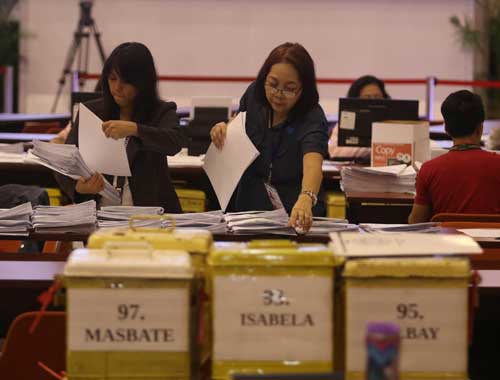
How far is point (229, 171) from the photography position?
3.46 meters

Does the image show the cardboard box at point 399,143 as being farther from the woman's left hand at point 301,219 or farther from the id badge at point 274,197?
the woman's left hand at point 301,219

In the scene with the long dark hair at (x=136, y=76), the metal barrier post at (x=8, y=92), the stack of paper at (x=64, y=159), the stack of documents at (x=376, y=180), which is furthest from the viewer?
the metal barrier post at (x=8, y=92)

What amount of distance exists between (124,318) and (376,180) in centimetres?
289

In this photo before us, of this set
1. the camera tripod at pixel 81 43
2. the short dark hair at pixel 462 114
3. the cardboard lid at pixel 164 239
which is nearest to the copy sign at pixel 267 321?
the cardboard lid at pixel 164 239

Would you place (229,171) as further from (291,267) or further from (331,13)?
(331,13)

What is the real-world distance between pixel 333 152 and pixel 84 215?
306 cm

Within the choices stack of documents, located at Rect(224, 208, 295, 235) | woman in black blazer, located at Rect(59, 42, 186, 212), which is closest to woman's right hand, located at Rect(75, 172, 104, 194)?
woman in black blazer, located at Rect(59, 42, 186, 212)

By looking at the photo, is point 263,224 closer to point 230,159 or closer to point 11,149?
point 230,159

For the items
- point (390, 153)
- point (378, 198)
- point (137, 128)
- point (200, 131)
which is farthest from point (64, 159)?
point (200, 131)

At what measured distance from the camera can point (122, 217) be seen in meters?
3.07

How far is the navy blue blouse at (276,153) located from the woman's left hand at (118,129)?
0.41 meters

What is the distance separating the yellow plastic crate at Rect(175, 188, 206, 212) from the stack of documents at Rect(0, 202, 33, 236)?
2.39 metres

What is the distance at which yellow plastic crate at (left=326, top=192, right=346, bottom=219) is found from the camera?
5445 millimetres

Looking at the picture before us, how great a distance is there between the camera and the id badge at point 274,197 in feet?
11.6
